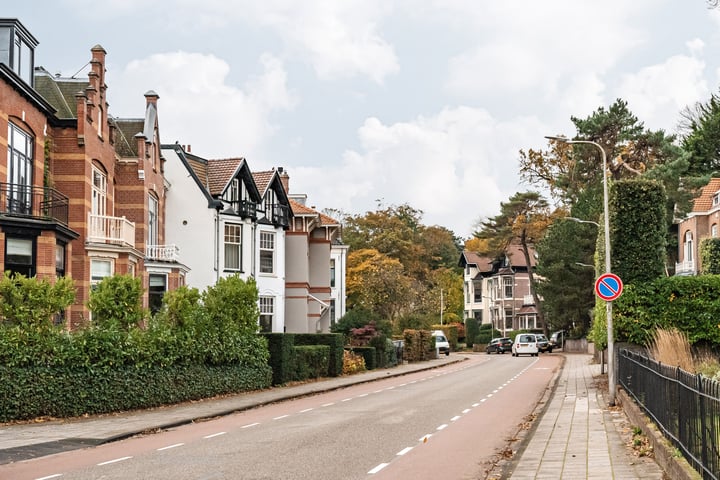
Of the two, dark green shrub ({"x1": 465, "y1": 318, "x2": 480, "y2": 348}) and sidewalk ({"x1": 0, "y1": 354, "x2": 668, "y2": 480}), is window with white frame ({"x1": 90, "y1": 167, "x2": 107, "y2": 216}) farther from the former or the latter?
dark green shrub ({"x1": 465, "y1": 318, "x2": 480, "y2": 348})

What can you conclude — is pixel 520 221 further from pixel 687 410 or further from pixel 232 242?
pixel 687 410

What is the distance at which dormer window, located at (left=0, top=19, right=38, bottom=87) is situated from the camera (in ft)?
90.8

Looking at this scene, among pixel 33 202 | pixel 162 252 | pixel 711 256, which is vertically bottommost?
pixel 162 252

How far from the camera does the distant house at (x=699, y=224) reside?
60719 mm

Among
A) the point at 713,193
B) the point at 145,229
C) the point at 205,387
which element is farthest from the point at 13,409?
the point at 713,193

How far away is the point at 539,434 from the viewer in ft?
54.5

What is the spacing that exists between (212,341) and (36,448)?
1059cm

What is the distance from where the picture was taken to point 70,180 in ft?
101

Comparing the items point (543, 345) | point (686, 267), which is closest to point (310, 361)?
point (686, 267)

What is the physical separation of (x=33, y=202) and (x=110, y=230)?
4608 mm

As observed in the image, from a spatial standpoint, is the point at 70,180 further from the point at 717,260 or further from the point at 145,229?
the point at 717,260

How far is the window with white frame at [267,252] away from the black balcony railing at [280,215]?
75cm

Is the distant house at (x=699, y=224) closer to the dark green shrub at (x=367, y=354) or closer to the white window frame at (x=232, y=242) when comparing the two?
the dark green shrub at (x=367, y=354)

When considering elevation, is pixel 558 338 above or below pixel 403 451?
below
